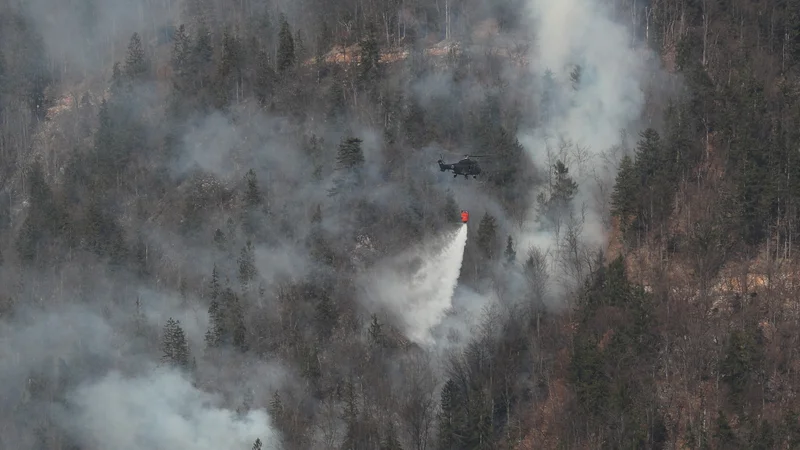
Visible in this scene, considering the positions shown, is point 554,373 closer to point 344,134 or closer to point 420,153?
point 420,153

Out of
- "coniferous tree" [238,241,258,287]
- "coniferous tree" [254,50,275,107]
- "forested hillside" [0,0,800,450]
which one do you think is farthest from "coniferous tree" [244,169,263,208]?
"coniferous tree" [254,50,275,107]

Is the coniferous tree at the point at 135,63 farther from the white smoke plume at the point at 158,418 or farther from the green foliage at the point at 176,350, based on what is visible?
the white smoke plume at the point at 158,418

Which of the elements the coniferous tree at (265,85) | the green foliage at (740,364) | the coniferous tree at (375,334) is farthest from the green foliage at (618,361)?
the coniferous tree at (265,85)

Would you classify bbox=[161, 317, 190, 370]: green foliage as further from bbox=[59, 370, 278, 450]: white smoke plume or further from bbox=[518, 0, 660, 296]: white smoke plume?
bbox=[518, 0, 660, 296]: white smoke plume

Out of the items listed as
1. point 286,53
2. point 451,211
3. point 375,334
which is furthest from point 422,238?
point 286,53

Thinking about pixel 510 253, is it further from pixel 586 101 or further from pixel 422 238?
pixel 586 101

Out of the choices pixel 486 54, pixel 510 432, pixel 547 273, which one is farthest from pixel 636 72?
pixel 510 432
